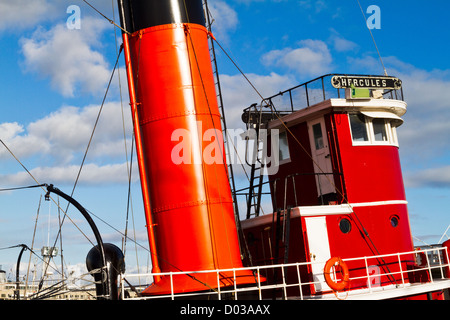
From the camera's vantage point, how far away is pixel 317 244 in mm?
16000

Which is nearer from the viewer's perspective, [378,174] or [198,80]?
[198,80]

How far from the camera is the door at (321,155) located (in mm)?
17656

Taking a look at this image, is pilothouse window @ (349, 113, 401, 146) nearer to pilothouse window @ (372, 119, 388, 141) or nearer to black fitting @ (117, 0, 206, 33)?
pilothouse window @ (372, 119, 388, 141)

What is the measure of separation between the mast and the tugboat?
0.03 meters

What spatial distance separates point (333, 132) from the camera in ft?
57.6

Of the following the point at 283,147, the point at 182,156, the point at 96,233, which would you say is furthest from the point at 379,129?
the point at 96,233

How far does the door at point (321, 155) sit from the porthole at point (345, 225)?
1.12m

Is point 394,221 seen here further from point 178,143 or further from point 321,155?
point 178,143

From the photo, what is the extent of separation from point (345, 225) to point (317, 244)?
1.21 meters

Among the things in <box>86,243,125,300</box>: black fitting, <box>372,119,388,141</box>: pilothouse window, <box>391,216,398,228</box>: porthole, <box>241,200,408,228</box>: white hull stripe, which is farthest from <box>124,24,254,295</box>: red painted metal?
<box>372,119,388,141</box>: pilothouse window

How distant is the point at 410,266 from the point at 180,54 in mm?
9131

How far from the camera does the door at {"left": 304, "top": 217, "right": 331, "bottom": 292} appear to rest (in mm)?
A: 15719
